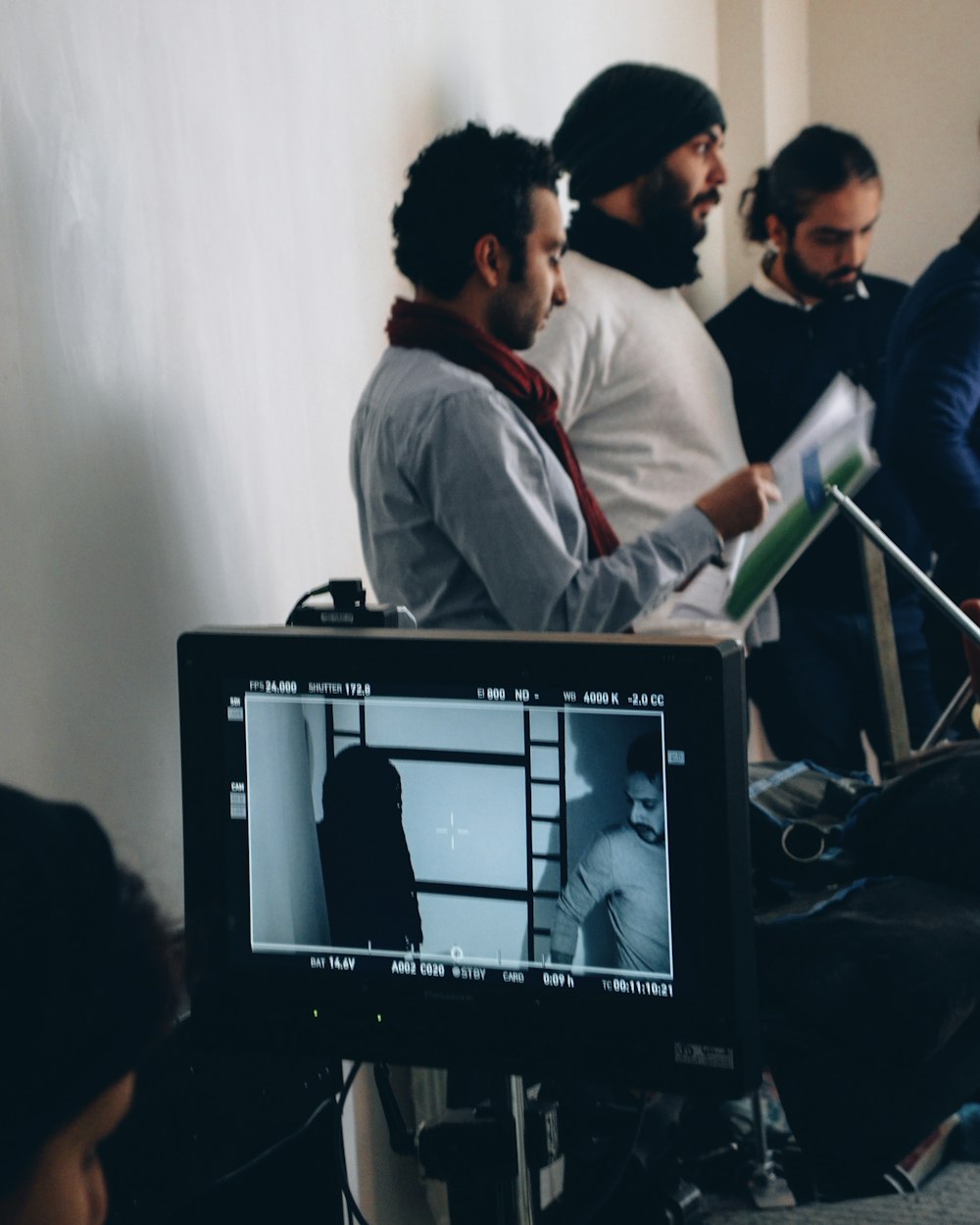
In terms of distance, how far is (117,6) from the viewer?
55.1 inches

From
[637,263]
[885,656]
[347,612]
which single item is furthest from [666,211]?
[347,612]

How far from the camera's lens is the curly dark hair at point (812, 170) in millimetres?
2754

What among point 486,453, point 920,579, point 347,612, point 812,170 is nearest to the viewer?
point 347,612

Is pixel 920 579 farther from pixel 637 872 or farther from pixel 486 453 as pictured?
pixel 637 872

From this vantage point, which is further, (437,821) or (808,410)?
(808,410)

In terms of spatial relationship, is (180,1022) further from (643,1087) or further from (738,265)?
(738,265)

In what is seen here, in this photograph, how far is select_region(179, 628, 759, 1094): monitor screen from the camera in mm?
957

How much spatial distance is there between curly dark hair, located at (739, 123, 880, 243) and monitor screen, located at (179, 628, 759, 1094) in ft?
6.76

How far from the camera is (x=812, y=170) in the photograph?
9.09ft

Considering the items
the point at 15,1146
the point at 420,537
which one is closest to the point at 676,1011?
the point at 15,1146

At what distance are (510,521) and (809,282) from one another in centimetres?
162

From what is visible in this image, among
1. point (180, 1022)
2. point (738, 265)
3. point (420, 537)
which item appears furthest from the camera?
point (738, 265)

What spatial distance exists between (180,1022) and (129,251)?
757mm

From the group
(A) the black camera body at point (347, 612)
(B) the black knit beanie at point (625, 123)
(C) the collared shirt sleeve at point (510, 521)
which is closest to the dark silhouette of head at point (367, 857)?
(A) the black camera body at point (347, 612)
